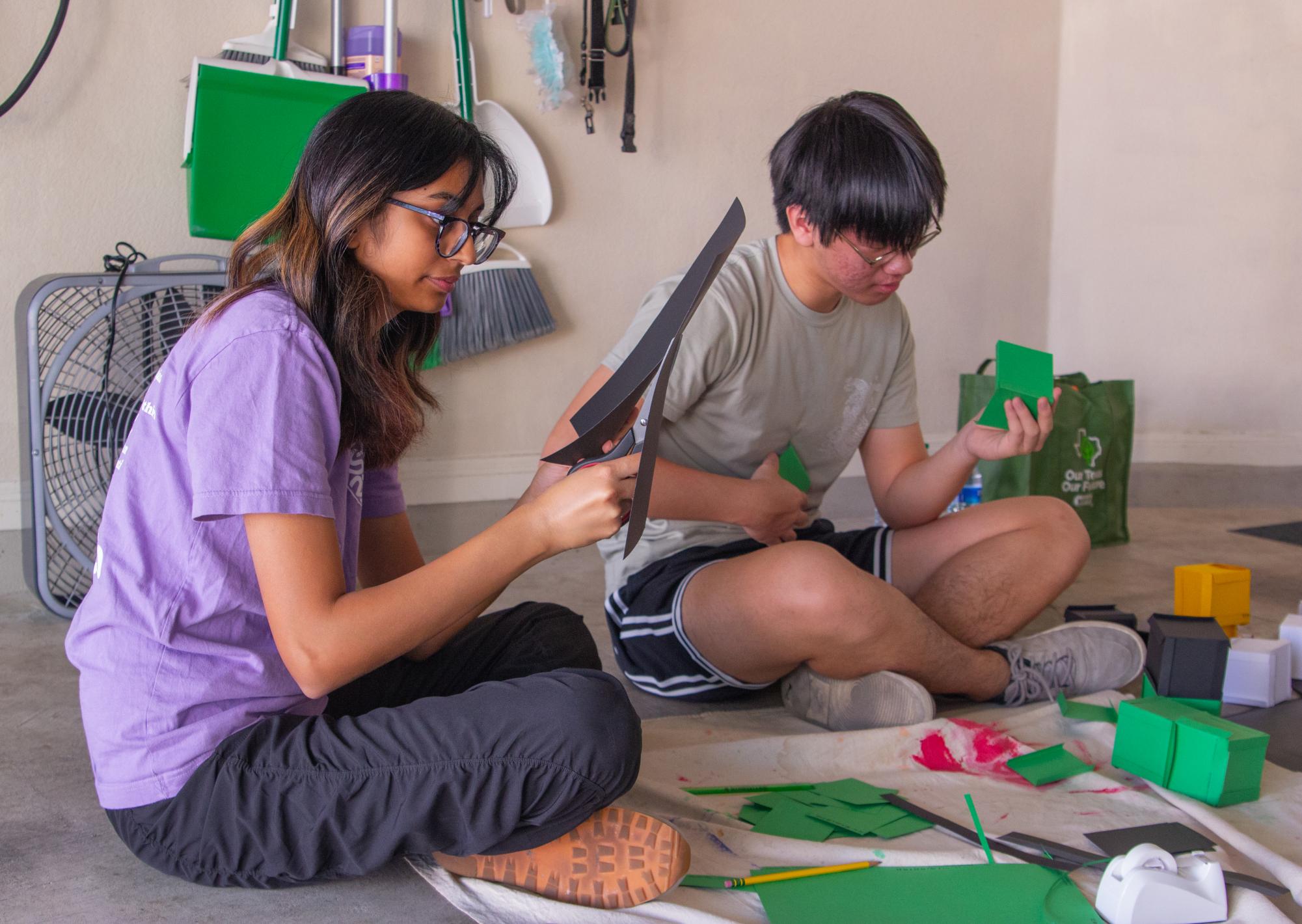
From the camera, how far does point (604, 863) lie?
40.4 inches

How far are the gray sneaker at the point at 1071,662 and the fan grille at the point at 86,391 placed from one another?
1462 mm

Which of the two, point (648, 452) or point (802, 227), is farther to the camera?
point (802, 227)

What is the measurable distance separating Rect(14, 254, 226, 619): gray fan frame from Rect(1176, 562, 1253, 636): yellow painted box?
5.91ft

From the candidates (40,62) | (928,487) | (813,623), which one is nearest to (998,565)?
(928,487)

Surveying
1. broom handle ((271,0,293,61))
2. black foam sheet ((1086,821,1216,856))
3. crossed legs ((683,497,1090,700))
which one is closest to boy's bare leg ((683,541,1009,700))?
crossed legs ((683,497,1090,700))

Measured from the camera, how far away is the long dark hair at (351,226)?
1005 millimetres

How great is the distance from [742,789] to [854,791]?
128 mm

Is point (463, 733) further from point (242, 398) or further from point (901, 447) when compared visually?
point (901, 447)

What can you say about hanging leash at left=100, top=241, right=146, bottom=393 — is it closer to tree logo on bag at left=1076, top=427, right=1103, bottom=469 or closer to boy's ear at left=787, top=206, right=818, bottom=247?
boy's ear at left=787, top=206, right=818, bottom=247

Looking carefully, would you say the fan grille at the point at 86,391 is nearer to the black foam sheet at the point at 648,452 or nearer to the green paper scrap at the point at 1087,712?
the black foam sheet at the point at 648,452

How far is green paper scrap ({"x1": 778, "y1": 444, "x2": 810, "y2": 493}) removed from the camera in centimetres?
172

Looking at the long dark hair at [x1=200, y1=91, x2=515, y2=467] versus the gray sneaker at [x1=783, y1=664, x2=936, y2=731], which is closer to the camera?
the long dark hair at [x1=200, y1=91, x2=515, y2=467]

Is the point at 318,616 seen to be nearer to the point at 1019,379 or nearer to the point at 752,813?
the point at 752,813

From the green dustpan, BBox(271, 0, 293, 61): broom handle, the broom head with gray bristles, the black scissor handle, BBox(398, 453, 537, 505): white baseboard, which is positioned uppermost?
BBox(271, 0, 293, 61): broom handle
